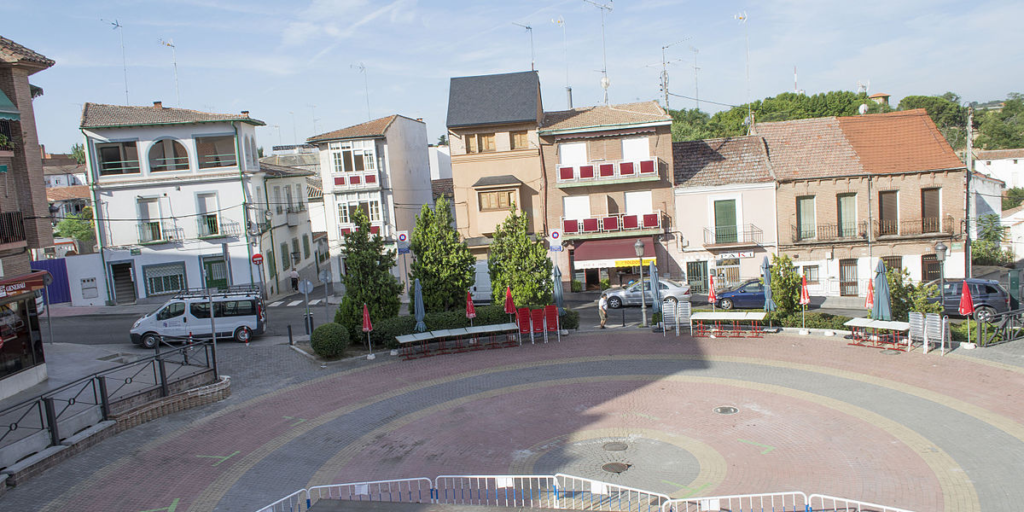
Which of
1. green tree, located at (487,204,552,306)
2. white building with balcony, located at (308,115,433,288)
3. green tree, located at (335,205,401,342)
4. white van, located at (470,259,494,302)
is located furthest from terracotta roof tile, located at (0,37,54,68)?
white building with balcony, located at (308,115,433,288)

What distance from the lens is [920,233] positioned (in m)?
33.5

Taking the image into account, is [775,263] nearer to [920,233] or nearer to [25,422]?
[920,233]

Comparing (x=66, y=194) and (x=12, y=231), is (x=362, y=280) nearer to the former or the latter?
(x=12, y=231)

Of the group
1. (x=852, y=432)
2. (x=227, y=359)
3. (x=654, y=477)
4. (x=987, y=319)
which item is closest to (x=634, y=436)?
(x=654, y=477)

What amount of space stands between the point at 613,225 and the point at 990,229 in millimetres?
26974

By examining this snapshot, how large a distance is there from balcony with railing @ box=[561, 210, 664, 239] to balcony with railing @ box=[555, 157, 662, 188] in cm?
184

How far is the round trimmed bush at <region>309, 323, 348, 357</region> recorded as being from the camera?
21.5 metres

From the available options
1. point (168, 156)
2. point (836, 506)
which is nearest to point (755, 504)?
point (836, 506)

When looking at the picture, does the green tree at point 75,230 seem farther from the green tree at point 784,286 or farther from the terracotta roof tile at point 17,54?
the green tree at point 784,286

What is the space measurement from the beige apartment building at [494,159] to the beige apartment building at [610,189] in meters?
0.94

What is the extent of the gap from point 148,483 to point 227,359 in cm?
1006

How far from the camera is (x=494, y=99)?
3803 centimetres

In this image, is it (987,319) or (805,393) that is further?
(987,319)

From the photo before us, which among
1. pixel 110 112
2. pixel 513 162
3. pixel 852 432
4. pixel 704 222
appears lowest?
pixel 852 432
